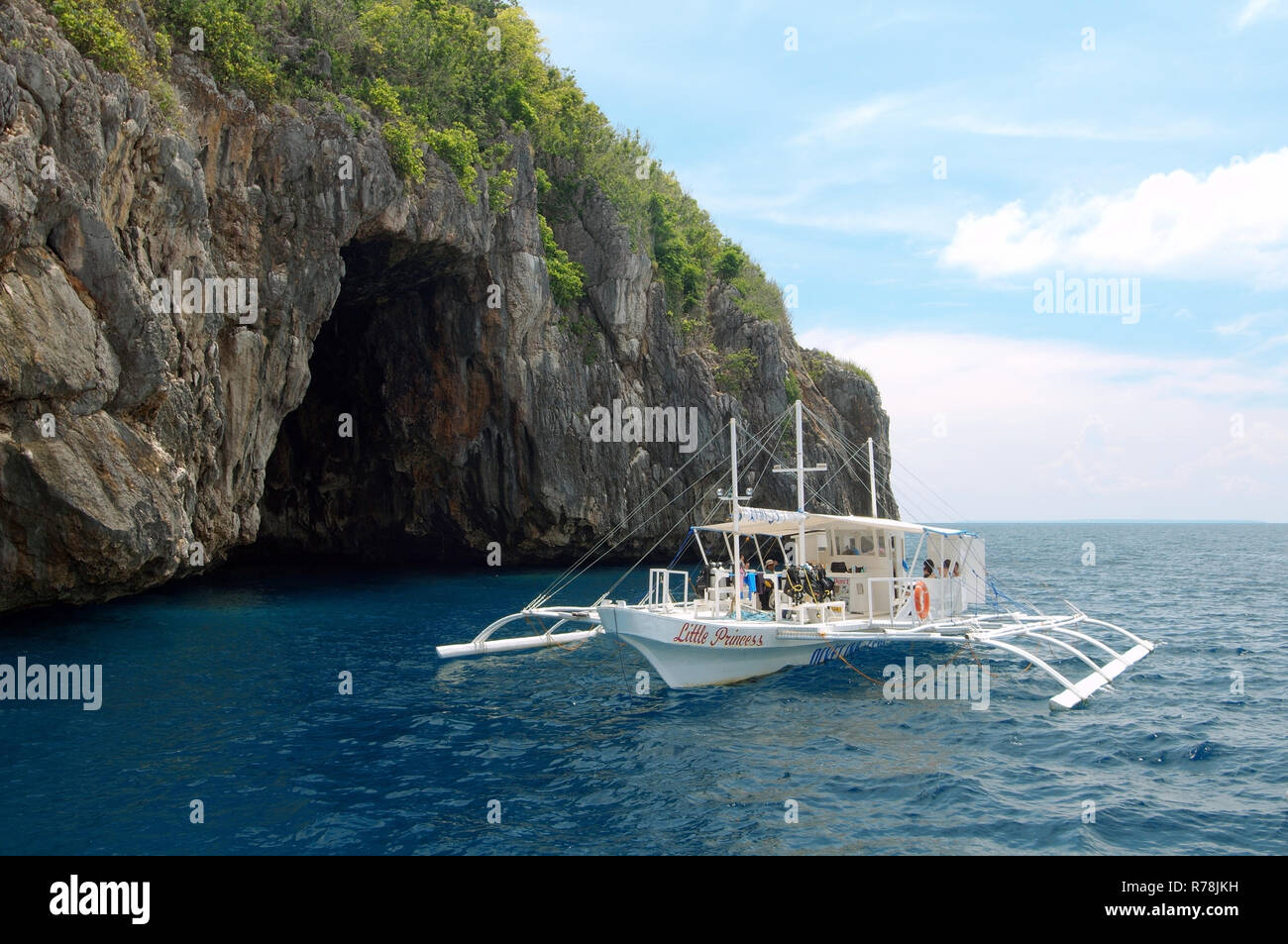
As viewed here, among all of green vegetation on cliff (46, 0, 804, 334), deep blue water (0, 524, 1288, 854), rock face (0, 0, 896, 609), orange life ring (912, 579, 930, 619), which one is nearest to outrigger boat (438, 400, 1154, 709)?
orange life ring (912, 579, 930, 619)

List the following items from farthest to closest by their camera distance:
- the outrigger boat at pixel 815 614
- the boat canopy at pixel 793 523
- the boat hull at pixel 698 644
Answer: the boat canopy at pixel 793 523
the outrigger boat at pixel 815 614
the boat hull at pixel 698 644

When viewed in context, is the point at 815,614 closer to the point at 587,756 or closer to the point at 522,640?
the point at 522,640

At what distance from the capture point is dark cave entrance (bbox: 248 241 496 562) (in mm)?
39656

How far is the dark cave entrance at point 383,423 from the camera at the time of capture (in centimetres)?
3966

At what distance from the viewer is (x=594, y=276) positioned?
46969 mm

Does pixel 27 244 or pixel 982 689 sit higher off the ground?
pixel 27 244

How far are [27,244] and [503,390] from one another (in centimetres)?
2390

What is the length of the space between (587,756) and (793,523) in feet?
38.4

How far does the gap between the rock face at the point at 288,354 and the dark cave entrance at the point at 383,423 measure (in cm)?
13

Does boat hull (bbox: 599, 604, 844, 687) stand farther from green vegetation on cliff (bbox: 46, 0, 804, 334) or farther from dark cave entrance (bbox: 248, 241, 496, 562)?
dark cave entrance (bbox: 248, 241, 496, 562)

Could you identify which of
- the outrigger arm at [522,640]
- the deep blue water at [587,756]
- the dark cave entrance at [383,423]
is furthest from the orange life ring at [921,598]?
the dark cave entrance at [383,423]

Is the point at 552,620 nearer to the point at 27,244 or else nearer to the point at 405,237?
the point at 405,237

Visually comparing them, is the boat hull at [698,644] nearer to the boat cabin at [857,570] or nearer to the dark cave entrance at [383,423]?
the boat cabin at [857,570]

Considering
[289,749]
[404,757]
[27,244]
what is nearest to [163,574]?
[27,244]
